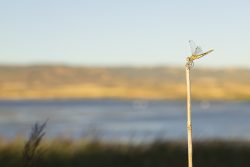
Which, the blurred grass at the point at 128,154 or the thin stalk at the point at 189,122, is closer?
the thin stalk at the point at 189,122

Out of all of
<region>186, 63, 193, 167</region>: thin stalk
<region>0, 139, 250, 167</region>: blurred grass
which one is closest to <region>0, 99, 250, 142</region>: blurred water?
<region>0, 139, 250, 167</region>: blurred grass

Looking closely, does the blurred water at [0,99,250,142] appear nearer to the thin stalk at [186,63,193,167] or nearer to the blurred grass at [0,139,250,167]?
the blurred grass at [0,139,250,167]

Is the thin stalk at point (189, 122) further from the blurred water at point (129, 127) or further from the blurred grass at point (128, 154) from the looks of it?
the blurred grass at point (128, 154)

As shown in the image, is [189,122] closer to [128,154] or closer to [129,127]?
[128,154]

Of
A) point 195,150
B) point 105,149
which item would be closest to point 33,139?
point 105,149

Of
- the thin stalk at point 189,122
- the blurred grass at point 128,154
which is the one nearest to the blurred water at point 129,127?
the blurred grass at point 128,154

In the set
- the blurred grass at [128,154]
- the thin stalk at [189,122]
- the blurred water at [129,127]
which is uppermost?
the blurred water at [129,127]

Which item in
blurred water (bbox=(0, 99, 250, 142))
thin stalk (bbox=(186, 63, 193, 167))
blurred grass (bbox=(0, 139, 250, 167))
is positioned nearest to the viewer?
thin stalk (bbox=(186, 63, 193, 167))

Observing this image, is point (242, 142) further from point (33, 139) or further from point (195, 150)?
point (33, 139)

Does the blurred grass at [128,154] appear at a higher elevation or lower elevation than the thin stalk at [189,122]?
higher
